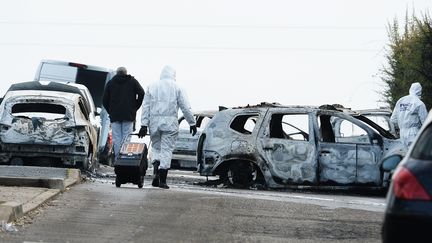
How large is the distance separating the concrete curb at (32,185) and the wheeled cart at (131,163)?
655 millimetres

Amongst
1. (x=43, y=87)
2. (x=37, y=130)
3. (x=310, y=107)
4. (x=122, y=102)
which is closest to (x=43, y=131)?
(x=37, y=130)

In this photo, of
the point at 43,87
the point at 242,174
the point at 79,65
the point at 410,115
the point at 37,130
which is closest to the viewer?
the point at 242,174

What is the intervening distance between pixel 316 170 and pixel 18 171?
452 cm

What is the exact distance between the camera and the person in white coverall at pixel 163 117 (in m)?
15.8

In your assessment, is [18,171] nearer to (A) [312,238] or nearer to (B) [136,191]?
(B) [136,191]

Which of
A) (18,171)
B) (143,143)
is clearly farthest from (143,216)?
(18,171)

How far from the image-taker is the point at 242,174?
17578mm

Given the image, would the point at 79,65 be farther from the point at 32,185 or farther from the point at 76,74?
the point at 32,185

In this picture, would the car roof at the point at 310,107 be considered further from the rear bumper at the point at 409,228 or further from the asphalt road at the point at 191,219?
the rear bumper at the point at 409,228

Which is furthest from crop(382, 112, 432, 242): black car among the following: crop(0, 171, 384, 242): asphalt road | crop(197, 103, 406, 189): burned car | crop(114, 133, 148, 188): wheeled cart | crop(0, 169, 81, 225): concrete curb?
crop(197, 103, 406, 189): burned car

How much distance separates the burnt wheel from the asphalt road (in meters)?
2.91

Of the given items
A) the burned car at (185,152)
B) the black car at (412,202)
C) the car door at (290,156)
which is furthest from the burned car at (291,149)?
the black car at (412,202)

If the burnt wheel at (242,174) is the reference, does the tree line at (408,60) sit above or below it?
above

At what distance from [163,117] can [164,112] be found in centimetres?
7
